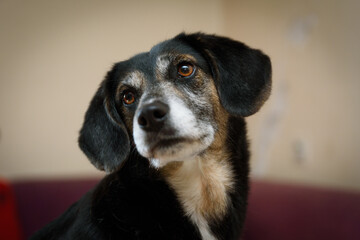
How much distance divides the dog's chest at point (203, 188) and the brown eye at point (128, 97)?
0.31 meters

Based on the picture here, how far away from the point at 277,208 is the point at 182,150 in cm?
141

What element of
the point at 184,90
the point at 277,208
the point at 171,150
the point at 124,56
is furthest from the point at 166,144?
the point at 124,56

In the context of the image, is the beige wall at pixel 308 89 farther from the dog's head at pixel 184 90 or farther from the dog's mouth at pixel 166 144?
the dog's mouth at pixel 166 144

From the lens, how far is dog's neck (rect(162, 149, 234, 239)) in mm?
1331

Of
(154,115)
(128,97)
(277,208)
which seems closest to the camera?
(154,115)

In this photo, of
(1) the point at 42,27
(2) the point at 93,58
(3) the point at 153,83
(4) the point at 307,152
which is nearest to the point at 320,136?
(4) the point at 307,152

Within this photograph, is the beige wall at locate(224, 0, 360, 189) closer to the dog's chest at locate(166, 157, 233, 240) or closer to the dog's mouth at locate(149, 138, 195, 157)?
the dog's chest at locate(166, 157, 233, 240)

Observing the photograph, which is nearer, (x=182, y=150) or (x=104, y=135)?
(x=182, y=150)

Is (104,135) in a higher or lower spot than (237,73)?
lower

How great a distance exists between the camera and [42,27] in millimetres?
2863

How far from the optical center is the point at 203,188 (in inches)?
54.6

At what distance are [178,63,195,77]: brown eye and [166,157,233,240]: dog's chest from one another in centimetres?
32

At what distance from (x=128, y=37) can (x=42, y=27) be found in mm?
684

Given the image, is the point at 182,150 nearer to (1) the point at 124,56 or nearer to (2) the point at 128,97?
(2) the point at 128,97
